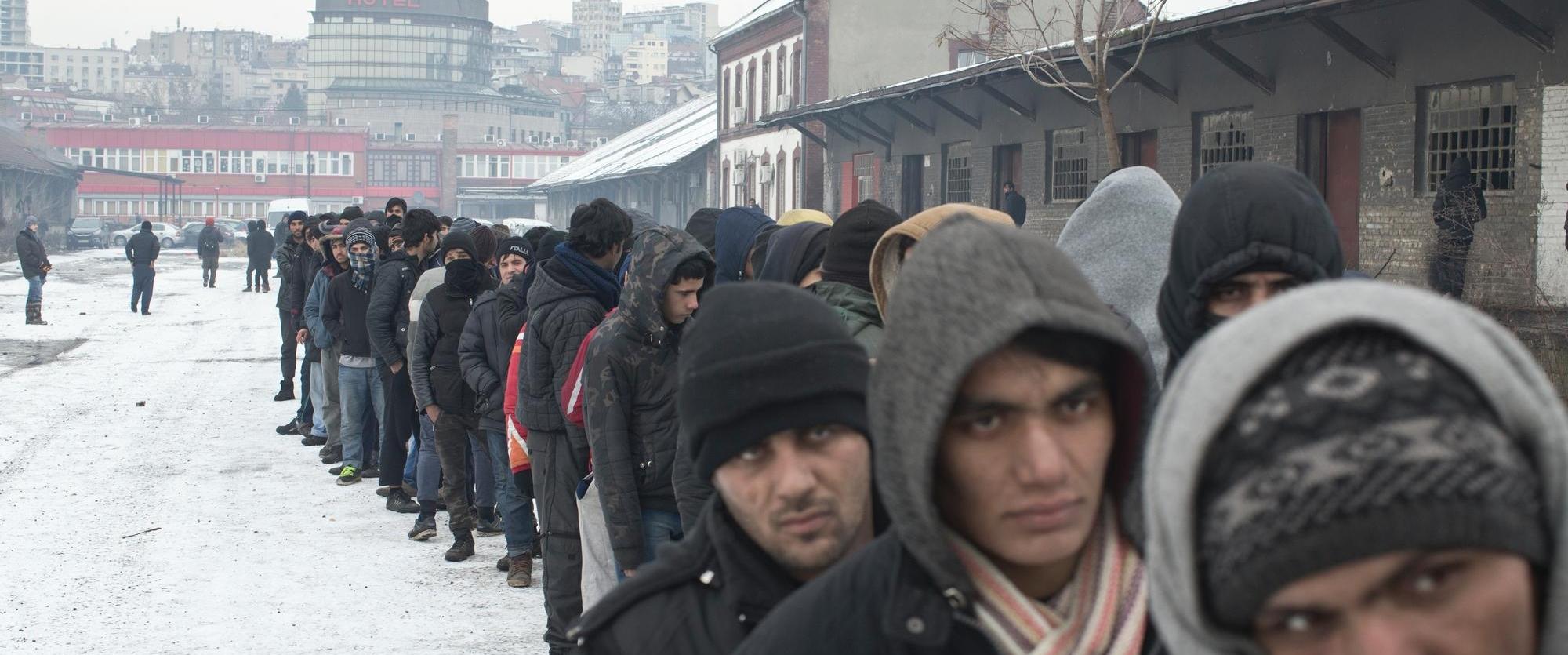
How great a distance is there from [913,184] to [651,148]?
1239 inches

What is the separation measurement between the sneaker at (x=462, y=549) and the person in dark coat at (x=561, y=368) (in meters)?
2.60

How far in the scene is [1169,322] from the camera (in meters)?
3.36

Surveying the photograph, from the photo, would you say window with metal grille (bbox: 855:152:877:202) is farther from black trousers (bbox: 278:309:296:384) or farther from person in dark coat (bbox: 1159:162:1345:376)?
person in dark coat (bbox: 1159:162:1345:376)

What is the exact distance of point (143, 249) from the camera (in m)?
30.4

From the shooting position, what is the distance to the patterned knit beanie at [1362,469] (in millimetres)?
1149

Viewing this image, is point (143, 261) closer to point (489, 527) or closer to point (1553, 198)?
point (489, 527)

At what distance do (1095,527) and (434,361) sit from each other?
7.94 m

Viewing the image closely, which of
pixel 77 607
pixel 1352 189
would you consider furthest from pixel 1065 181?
pixel 77 607

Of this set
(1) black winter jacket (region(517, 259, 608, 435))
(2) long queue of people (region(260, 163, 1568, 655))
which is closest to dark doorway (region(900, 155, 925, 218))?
(1) black winter jacket (region(517, 259, 608, 435))

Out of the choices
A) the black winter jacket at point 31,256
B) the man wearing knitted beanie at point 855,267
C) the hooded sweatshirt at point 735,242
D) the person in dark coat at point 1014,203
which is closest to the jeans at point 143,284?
the black winter jacket at point 31,256

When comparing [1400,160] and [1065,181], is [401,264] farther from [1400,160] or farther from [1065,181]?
[1065,181]

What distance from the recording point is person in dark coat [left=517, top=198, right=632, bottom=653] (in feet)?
21.8

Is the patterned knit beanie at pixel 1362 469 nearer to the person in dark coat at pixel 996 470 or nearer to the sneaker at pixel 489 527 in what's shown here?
the person in dark coat at pixel 996 470

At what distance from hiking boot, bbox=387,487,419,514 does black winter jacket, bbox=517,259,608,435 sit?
4.44 m
